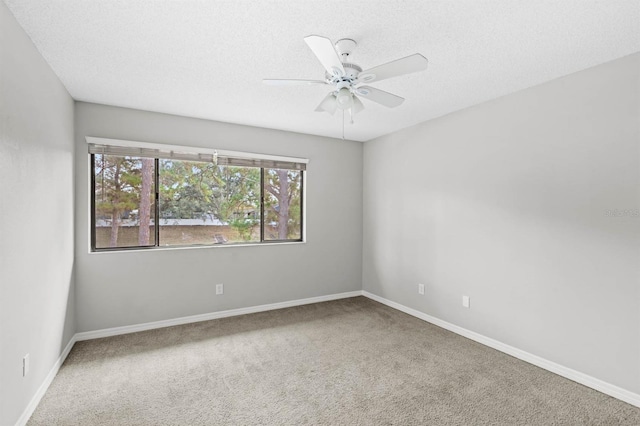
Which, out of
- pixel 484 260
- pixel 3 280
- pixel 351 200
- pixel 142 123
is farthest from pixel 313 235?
pixel 3 280

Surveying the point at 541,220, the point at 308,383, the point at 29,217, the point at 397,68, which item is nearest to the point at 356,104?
the point at 397,68

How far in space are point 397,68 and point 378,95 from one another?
0.39 meters

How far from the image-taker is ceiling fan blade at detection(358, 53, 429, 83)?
1.76 meters

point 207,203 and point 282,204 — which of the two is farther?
point 282,204

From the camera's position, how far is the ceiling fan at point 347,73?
173 centimetres

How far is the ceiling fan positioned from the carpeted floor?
6.80 feet

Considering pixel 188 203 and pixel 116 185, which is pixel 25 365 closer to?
pixel 116 185

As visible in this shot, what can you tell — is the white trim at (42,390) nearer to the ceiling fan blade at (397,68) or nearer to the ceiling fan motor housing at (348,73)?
the ceiling fan motor housing at (348,73)

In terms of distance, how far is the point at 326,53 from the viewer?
1.75m

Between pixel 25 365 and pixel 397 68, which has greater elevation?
pixel 397 68

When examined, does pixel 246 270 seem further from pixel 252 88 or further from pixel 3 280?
pixel 3 280

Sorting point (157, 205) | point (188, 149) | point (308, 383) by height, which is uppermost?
point (188, 149)

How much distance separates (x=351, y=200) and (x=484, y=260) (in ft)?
7.04

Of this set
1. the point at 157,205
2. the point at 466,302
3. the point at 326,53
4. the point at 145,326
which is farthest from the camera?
the point at 157,205
